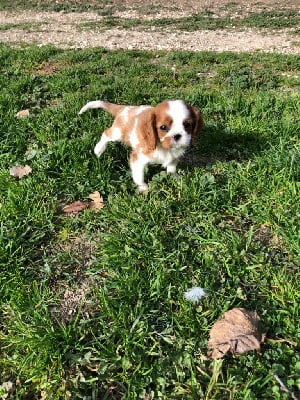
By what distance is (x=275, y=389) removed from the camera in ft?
7.09

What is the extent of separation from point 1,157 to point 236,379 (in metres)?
3.08

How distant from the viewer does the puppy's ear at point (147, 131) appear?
139 inches

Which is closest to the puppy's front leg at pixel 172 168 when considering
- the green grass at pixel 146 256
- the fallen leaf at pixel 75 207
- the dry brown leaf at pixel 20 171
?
the green grass at pixel 146 256

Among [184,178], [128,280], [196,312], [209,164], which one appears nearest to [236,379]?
[196,312]

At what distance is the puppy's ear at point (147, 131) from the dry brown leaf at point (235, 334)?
65.4 inches

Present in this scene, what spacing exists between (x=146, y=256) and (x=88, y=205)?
903 mm

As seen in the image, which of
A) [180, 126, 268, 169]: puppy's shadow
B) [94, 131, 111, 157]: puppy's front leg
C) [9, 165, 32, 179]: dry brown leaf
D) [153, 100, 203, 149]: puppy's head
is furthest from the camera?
[180, 126, 268, 169]: puppy's shadow

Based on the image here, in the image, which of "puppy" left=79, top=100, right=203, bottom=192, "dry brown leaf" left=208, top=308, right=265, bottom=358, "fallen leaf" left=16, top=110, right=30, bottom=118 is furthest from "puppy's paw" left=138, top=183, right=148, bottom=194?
"fallen leaf" left=16, top=110, right=30, bottom=118

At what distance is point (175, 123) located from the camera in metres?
3.50

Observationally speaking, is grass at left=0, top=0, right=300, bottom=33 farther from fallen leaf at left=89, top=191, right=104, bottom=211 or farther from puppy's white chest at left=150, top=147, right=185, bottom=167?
fallen leaf at left=89, top=191, right=104, bottom=211

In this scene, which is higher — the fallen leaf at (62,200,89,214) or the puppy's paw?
the puppy's paw

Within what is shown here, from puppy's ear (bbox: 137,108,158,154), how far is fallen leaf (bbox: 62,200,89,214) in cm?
73

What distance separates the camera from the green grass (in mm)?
2338

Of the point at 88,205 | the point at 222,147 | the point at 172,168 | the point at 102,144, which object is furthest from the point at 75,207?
the point at 222,147
